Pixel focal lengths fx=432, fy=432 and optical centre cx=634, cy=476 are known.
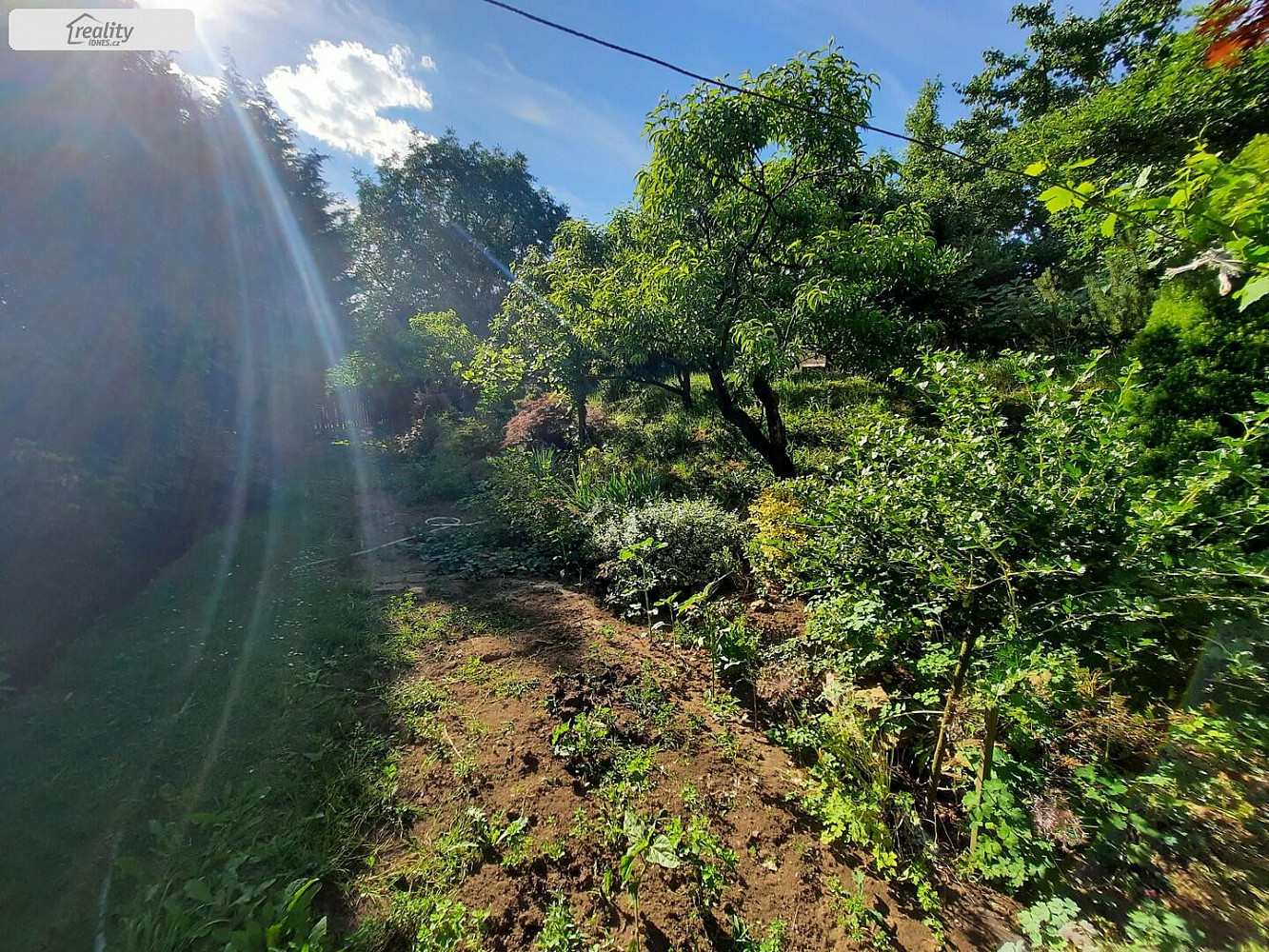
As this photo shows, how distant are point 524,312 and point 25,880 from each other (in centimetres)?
577

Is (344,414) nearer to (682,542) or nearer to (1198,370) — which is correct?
(682,542)

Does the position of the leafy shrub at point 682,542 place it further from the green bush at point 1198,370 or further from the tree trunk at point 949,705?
the green bush at point 1198,370

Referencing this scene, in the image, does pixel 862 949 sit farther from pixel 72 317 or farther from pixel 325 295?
pixel 325 295

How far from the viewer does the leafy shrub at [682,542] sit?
358 centimetres

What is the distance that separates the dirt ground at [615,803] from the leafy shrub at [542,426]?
6408 mm

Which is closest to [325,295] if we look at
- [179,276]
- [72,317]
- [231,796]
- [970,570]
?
[179,276]

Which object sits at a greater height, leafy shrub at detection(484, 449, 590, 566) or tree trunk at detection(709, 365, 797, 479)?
tree trunk at detection(709, 365, 797, 479)

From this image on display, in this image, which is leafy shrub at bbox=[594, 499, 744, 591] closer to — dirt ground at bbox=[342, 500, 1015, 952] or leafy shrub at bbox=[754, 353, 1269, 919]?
dirt ground at bbox=[342, 500, 1015, 952]

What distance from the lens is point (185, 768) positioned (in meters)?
2.07

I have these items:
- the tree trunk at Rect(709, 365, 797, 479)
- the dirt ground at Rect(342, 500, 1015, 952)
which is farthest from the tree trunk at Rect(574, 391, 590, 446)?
the dirt ground at Rect(342, 500, 1015, 952)

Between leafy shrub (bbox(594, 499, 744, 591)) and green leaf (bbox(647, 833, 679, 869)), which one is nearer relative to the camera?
green leaf (bbox(647, 833, 679, 869))

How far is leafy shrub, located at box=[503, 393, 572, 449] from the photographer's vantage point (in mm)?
9258

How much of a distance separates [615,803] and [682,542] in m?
2.17

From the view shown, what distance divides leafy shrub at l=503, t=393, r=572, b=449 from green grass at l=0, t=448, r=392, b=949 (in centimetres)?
583
